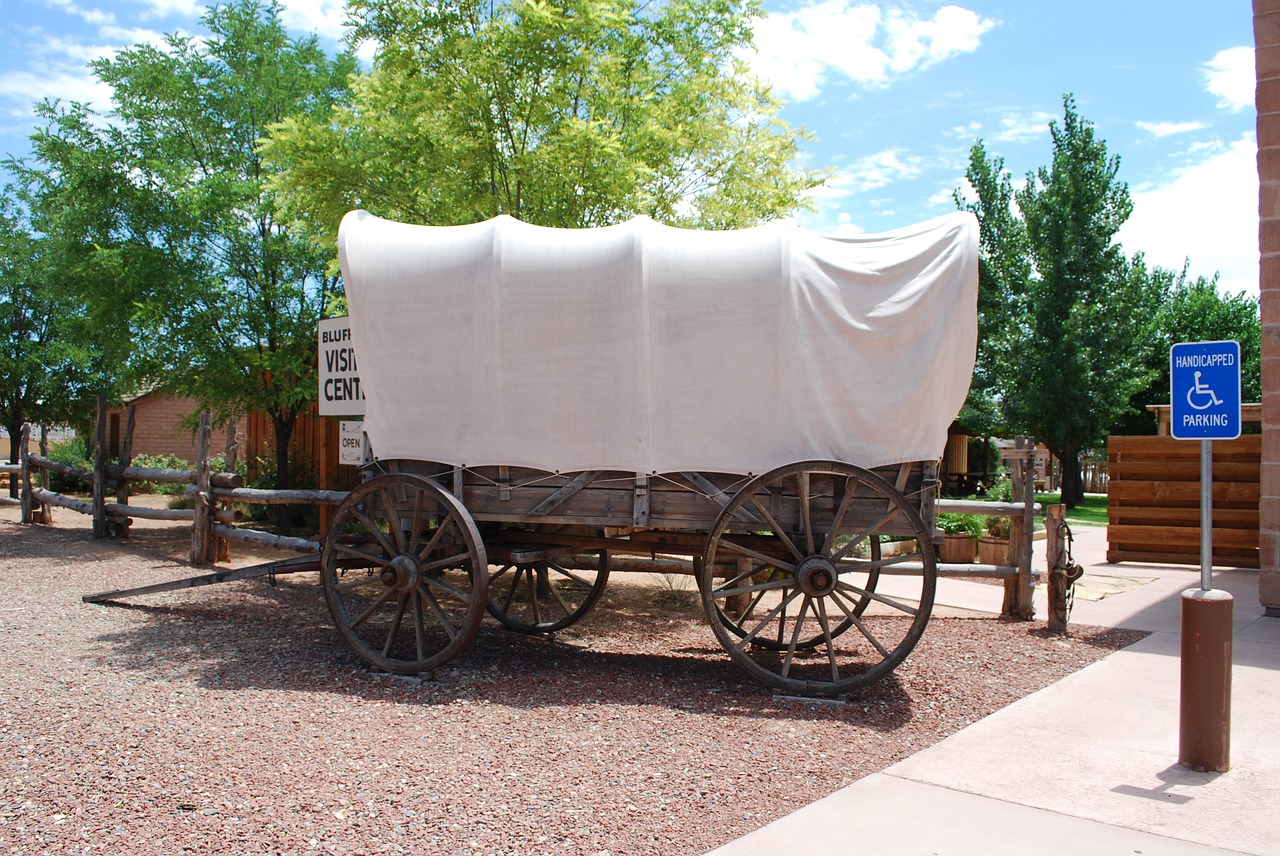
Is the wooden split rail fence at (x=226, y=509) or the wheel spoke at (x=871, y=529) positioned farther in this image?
the wooden split rail fence at (x=226, y=509)

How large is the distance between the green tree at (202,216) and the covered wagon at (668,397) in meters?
6.17

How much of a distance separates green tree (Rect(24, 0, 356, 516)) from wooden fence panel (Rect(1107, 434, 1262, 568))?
1058 centimetres

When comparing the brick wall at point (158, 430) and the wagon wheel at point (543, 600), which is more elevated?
the brick wall at point (158, 430)

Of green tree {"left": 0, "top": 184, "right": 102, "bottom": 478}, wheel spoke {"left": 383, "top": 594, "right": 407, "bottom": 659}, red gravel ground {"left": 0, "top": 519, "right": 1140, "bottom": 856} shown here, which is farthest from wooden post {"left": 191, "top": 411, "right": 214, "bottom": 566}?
green tree {"left": 0, "top": 184, "right": 102, "bottom": 478}

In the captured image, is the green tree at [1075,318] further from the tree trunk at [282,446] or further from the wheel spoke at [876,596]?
the wheel spoke at [876,596]

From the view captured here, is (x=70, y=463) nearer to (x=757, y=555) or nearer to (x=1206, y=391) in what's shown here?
(x=757, y=555)

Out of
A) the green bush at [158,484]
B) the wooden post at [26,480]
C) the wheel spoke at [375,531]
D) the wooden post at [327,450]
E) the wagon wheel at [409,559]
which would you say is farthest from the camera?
the green bush at [158,484]

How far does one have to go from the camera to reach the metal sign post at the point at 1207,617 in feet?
13.7

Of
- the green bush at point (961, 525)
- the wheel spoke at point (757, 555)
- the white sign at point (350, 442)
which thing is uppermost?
the white sign at point (350, 442)

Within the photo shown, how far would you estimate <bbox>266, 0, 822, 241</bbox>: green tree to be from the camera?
811 cm

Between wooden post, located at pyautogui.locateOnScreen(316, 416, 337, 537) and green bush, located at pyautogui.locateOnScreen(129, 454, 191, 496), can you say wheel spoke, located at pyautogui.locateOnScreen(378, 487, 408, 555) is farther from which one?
green bush, located at pyautogui.locateOnScreen(129, 454, 191, 496)

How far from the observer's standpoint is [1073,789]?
13.2ft

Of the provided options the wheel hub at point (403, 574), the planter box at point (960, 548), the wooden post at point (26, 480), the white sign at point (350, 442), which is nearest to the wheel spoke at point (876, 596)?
the wheel hub at point (403, 574)

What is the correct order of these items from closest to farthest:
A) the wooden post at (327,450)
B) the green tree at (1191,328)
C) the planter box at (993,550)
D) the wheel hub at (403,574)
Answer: the wheel hub at (403,574), the planter box at (993,550), the wooden post at (327,450), the green tree at (1191,328)
